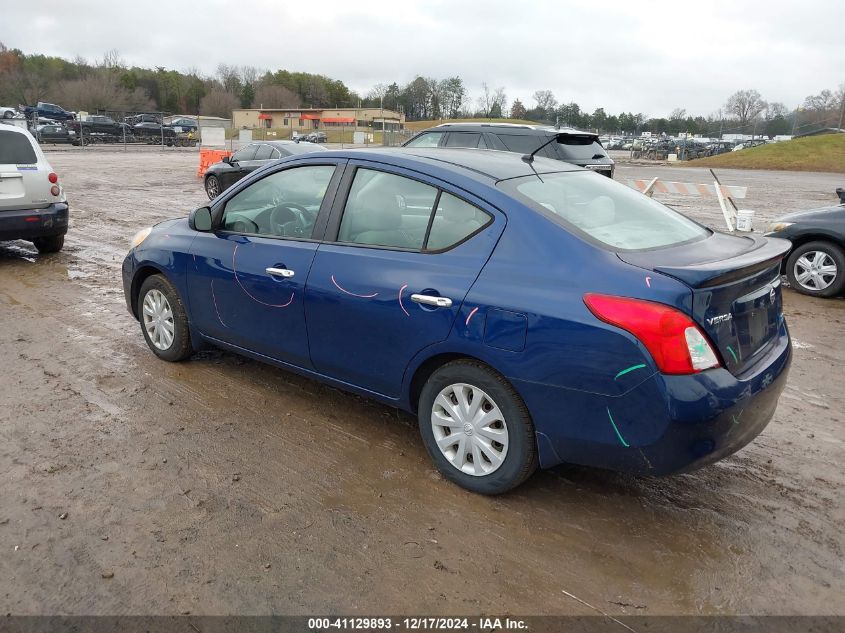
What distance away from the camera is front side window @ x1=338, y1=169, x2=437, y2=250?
11.9 feet

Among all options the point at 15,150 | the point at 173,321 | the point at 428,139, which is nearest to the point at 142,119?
the point at 428,139

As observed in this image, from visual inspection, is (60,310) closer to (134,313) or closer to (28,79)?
(134,313)

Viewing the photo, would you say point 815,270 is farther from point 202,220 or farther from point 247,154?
point 247,154

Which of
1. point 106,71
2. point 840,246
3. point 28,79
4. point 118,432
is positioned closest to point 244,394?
point 118,432

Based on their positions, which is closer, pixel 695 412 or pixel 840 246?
pixel 695 412

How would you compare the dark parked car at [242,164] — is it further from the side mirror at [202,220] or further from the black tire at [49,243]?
the side mirror at [202,220]

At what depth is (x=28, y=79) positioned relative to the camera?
86.2 meters

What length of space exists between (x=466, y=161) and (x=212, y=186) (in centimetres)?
1401

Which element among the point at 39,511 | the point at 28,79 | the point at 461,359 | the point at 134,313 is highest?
the point at 28,79

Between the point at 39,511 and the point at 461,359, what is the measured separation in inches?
85.2

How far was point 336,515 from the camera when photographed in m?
3.27

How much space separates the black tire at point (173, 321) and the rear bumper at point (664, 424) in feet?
9.83

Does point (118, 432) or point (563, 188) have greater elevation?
point (563, 188)

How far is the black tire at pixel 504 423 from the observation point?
317 cm
